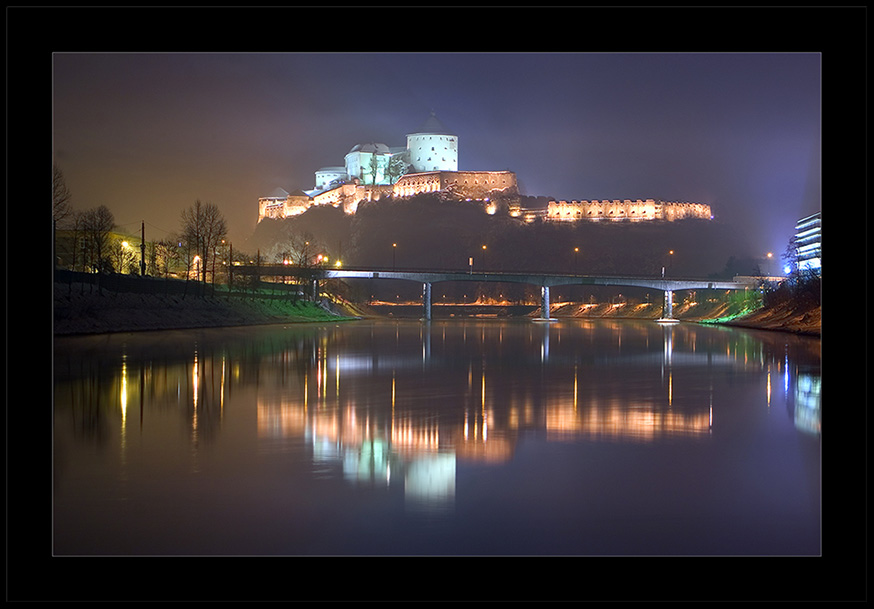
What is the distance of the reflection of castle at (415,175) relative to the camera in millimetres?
178875

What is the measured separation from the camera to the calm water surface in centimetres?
682

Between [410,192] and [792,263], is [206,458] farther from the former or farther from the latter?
[410,192]

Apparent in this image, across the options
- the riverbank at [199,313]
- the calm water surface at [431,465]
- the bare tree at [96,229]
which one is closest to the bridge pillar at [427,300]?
the riverbank at [199,313]

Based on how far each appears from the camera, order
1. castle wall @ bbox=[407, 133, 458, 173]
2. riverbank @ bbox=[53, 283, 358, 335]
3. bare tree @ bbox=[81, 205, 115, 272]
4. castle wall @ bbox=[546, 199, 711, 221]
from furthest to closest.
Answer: castle wall @ bbox=[407, 133, 458, 173] → castle wall @ bbox=[546, 199, 711, 221] → bare tree @ bbox=[81, 205, 115, 272] → riverbank @ bbox=[53, 283, 358, 335]

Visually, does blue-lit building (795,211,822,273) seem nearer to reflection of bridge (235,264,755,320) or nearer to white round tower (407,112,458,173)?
reflection of bridge (235,264,755,320)

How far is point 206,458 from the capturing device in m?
9.91

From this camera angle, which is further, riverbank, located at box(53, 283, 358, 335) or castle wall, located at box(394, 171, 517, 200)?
castle wall, located at box(394, 171, 517, 200)

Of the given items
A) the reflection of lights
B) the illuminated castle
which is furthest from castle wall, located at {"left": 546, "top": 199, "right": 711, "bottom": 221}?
the reflection of lights

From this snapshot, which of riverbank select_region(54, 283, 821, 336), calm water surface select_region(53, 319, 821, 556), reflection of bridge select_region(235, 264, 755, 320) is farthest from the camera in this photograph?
reflection of bridge select_region(235, 264, 755, 320)

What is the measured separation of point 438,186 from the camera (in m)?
178

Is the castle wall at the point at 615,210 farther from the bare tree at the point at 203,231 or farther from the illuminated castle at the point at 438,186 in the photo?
the bare tree at the point at 203,231

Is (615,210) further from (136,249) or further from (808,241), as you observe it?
(136,249)
